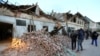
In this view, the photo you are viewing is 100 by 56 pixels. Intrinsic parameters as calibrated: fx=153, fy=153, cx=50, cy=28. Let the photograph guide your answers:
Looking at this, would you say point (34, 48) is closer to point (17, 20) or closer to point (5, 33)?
point (17, 20)

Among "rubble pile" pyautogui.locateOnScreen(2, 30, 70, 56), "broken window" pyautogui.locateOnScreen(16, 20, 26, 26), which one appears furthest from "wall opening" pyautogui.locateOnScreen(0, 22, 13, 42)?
"rubble pile" pyautogui.locateOnScreen(2, 30, 70, 56)

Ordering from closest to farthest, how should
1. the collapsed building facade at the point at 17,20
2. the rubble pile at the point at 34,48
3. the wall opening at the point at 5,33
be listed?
the rubble pile at the point at 34,48 < the collapsed building facade at the point at 17,20 < the wall opening at the point at 5,33

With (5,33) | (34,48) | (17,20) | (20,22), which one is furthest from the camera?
(5,33)

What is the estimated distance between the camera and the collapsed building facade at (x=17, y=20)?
41.2ft

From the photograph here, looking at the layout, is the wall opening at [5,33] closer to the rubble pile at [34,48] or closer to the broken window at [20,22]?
the broken window at [20,22]

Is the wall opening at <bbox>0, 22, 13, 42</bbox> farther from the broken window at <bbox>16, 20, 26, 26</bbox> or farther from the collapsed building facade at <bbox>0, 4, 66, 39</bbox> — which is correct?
the broken window at <bbox>16, 20, 26, 26</bbox>

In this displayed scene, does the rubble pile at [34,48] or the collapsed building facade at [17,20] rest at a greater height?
the collapsed building facade at [17,20]

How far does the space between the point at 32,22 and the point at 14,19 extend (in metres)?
2.81

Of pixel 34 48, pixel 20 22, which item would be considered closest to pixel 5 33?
pixel 20 22

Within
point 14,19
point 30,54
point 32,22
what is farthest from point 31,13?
point 30,54

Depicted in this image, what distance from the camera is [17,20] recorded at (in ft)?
45.0

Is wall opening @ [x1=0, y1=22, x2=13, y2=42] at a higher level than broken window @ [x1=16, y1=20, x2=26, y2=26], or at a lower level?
lower

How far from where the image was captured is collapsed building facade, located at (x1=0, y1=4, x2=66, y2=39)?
1257 centimetres

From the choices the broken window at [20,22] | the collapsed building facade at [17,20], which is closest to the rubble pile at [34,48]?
the collapsed building facade at [17,20]
